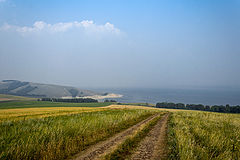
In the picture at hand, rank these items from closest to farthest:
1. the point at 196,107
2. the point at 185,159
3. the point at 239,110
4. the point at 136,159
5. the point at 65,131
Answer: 1. the point at 185,159
2. the point at 136,159
3. the point at 65,131
4. the point at 239,110
5. the point at 196,107

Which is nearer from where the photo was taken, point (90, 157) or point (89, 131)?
point (90, 157)

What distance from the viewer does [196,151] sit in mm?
5766

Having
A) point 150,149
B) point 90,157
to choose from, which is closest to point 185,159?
point 150,149

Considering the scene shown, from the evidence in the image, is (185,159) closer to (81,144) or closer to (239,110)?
(81,144)

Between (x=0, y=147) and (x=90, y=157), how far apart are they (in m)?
4.04

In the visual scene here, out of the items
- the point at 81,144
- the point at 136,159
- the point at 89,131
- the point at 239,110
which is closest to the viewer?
the point at 136,159

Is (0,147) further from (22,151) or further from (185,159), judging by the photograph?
(185,159)

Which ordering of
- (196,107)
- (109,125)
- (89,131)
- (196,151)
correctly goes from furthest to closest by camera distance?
(196,107) → (109,125) → (89,131) → (196,151)

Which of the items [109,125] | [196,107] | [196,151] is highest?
[196,151]

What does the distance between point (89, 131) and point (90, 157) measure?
13.7ft

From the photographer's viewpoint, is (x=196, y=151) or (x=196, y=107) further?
(x=196, y=107)

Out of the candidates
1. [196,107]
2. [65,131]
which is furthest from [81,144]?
[196,107]

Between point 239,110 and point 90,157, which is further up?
point 90,157

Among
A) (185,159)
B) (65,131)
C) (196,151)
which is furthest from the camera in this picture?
(65,131)
